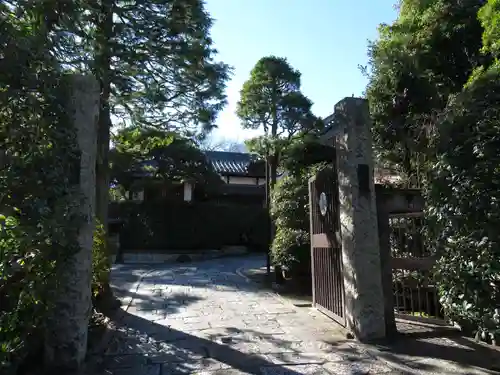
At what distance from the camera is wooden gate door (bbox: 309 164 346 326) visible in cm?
579

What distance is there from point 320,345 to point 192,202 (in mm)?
15749

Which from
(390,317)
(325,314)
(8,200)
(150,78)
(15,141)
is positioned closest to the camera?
(8,200)

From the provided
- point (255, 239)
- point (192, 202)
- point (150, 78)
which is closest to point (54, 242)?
point (150, 78)

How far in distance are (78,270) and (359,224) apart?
12.0ft

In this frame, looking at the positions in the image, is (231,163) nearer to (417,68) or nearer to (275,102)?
(275,102)

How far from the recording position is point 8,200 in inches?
120

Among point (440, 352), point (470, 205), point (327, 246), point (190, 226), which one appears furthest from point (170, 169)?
point (470, 205)

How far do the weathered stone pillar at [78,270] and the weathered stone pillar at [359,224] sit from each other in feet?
11.3

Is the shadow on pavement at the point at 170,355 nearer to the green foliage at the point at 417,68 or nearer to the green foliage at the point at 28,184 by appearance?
the green foliage at the point at 28,184

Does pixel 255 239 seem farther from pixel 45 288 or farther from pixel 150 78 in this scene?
pixel 45 288

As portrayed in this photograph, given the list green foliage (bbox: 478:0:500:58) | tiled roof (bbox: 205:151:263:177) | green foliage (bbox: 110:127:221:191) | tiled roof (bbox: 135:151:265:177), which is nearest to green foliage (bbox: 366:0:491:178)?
green foliage (bbox: 478:0:500:58)

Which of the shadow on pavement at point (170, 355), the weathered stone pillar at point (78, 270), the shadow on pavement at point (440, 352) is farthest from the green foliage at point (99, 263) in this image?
the shadow on pavement at point (440, 352)

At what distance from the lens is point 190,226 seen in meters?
19.7

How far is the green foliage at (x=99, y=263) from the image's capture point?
606 centimetres
